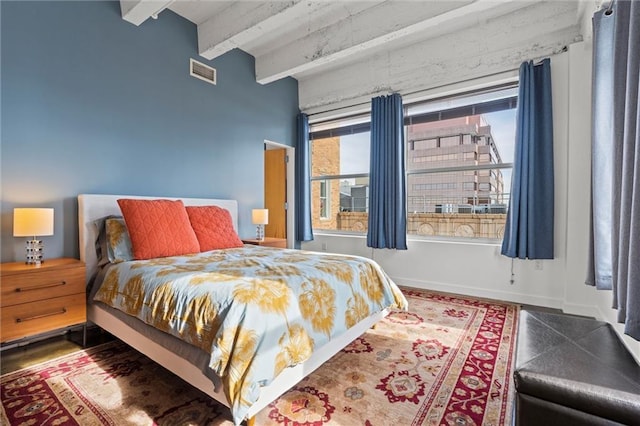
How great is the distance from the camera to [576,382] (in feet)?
3.26

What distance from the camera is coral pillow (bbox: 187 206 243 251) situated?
9.77ft

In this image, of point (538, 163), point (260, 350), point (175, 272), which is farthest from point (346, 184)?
point (260, 350)

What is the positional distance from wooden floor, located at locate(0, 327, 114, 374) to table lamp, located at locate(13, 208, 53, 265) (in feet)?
2.07

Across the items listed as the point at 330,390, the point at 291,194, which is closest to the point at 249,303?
the point at 330,390

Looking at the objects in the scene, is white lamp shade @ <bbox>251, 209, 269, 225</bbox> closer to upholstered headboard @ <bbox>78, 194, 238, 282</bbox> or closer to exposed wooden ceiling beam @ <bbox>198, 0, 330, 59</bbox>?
upholstered headboard @ <bbox>78, 194, 238, 282</bbox>


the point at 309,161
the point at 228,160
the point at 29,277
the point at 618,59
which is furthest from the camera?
the point at 309,161

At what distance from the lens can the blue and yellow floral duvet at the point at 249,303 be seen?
1.31 m

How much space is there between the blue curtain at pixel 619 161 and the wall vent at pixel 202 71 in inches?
143

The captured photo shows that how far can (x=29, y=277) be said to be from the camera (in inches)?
79.7

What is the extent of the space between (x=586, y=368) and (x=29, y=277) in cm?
306

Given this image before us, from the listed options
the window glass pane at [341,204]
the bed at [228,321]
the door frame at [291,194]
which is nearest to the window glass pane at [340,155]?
the window glass pane at [341,204]

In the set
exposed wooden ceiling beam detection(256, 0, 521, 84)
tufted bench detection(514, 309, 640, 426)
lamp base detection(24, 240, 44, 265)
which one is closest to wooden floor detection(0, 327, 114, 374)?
lamp base detection(24, 240, 44, 265)

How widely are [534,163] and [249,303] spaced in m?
3.17

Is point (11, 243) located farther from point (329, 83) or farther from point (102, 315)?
point (329, 83)
